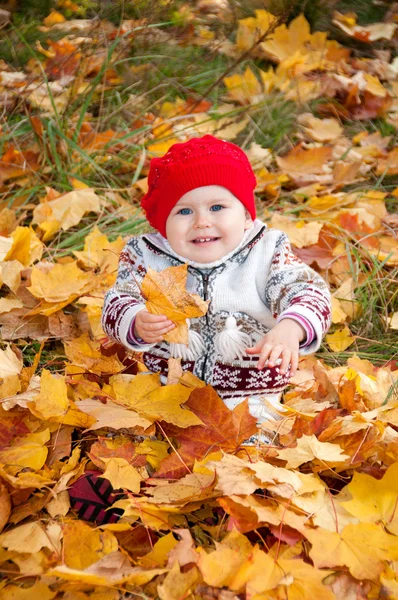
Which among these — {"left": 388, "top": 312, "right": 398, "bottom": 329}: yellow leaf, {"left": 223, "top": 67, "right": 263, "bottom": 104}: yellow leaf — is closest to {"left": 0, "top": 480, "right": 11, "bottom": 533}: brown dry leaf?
{"left": 388, "top": 312, "right": 398, "bottom": 329}: yellow leaf

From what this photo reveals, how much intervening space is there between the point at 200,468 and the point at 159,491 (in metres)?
0.09

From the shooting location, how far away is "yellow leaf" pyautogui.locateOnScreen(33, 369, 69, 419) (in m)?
1.50

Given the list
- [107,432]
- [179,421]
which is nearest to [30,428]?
[107,432]

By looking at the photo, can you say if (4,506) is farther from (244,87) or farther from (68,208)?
(244,87)

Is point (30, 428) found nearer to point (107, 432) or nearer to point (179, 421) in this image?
point (107, 432)

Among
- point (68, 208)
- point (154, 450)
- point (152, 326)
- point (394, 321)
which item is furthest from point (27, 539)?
point (68, 208)

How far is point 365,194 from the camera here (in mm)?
2781

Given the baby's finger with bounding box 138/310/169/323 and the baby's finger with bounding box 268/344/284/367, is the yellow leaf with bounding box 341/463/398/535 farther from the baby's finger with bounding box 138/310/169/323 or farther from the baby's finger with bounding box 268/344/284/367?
the baby's finger with bounding box 138/310/169/323

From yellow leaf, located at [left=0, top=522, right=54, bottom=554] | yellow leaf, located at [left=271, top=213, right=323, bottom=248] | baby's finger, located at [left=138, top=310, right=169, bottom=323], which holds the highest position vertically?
baby's finger, located at [left=138, top=310, right=169, bottom=323]

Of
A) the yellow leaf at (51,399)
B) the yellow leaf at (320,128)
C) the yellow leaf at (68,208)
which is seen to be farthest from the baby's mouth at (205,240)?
the yellow leaf at (320,128)

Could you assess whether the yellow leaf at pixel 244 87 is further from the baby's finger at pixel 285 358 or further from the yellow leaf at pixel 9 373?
the baby's finger at pixel 285 358

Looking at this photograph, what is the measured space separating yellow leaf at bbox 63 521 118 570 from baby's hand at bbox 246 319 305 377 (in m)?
0.46

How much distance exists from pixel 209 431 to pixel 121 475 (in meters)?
0.22

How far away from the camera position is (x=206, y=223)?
1.60 meters
